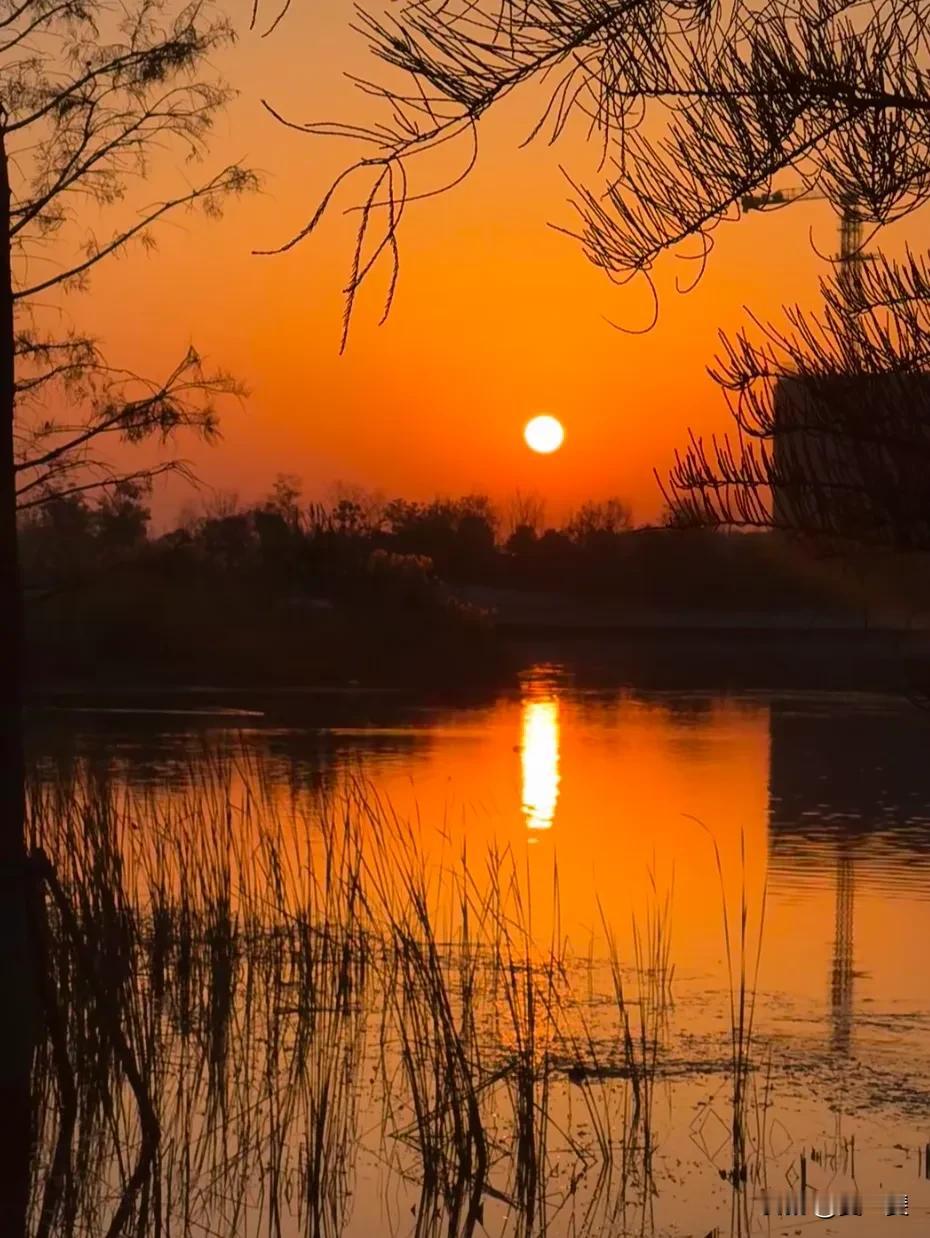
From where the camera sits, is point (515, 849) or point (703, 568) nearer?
point (515, 849)

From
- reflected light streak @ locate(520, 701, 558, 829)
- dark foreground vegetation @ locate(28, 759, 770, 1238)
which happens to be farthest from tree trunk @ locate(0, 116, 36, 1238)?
reflected light streak @ locate(520, 701, 558, 829)

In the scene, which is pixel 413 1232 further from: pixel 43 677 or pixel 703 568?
pixel 703 568

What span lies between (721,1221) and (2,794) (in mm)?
2435

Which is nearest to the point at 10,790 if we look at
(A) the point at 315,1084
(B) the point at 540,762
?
(A) the point at 315,1084

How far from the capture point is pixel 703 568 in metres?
55.6

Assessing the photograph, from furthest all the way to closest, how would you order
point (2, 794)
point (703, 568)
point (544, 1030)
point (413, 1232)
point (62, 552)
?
1. point (703, 568)
2. point (62, 552)
3. point (544, 1030)
4. point (2, 794)
5. point (413, 1232)

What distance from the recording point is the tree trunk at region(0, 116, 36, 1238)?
19.2ft

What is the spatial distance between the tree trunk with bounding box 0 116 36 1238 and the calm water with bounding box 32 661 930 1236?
112cm

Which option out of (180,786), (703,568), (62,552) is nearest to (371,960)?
(62,552)

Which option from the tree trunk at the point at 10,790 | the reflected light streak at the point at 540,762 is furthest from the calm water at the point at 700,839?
the tree trunk at the point at 10,790

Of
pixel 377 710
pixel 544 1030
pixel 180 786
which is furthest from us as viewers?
pixel 377 710

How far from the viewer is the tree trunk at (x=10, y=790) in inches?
230

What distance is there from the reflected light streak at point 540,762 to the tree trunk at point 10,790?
29.1ft

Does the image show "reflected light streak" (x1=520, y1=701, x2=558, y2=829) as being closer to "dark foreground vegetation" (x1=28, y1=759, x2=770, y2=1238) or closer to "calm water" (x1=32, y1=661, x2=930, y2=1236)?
"calm water" (x1=32, y1=661, x2=930, y2=1236)
